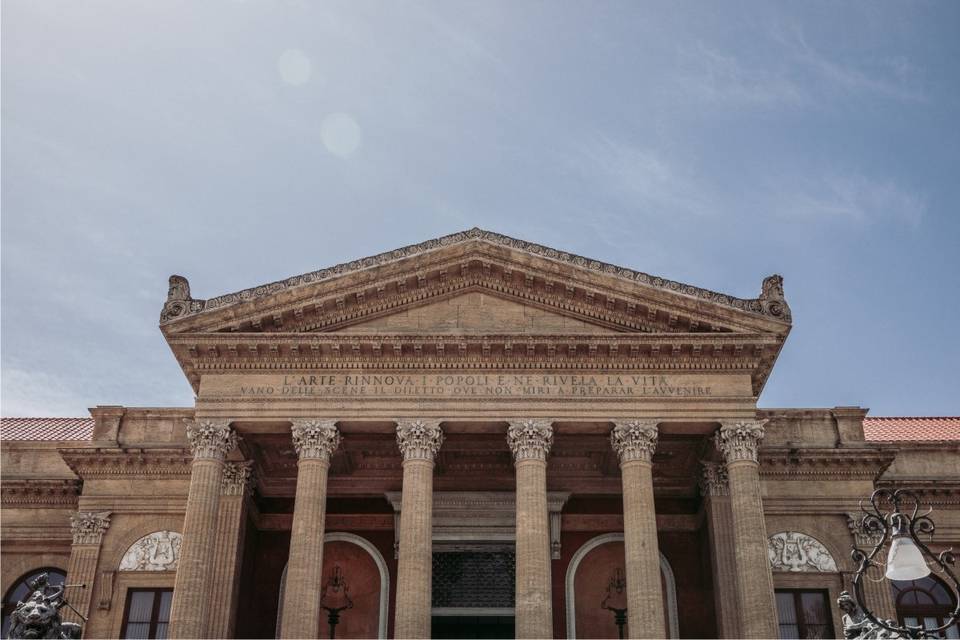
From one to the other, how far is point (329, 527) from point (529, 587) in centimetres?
877

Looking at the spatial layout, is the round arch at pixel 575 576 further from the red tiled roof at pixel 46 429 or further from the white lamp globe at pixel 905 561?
the red tiled roof at pixel 46 429

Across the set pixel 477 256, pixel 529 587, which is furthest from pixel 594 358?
pixel 529 587

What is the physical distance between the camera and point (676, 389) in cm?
2919

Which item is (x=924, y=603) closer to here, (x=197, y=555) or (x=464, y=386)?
(x=464, y=386)

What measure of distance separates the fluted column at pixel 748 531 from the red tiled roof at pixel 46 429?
21993 millimetres

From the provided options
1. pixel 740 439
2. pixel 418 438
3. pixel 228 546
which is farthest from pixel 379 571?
pixel 740 439

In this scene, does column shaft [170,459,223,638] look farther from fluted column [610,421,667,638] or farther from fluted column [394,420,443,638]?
fluted column [610,421,667,638]

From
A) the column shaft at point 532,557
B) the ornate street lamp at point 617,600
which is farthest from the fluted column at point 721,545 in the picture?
the column shaft at point 532,557

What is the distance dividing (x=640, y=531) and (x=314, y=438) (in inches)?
346

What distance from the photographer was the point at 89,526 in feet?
107

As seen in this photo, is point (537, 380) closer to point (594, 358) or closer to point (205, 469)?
point (594, 358)

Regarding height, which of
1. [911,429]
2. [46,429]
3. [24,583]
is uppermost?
[911,429]

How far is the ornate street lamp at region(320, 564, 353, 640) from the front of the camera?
3228 cm

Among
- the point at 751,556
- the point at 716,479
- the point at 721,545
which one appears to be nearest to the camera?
the point at 751,556
